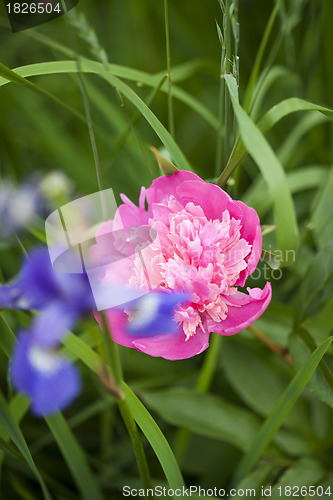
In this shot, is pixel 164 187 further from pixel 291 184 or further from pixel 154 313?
pixel 291 184

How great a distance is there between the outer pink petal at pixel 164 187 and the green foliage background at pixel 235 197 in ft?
0.09

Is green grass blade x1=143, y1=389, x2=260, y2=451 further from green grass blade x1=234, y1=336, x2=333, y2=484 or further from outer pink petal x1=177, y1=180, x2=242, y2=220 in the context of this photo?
outer pink petal x1=177, y1=180, x2=242, y2=220

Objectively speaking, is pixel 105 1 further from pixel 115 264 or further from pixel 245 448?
pixel 245 448

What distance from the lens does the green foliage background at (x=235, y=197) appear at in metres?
0.49

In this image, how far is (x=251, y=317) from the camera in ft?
1.41

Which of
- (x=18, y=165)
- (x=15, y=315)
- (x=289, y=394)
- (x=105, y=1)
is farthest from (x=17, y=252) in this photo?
(x=105, y=1)

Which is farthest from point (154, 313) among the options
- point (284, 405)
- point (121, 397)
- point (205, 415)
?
point (205, 415)

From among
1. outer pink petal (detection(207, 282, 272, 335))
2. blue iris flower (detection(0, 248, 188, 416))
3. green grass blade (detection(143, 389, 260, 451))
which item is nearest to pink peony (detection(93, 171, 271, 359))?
outer pink petal (detection(207, 282, 272, 335))

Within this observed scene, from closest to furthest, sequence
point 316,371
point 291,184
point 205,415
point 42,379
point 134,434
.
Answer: point 42,379 < point 134,434 < point 316,371 < point 205,415 < point 291,184

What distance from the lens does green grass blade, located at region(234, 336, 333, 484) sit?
18.3 inches

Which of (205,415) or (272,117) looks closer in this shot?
(272,117)

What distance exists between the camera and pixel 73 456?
1.82 feet

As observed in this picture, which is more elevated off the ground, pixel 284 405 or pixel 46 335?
pixel 46 335

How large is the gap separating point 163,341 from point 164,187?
0.15 m
